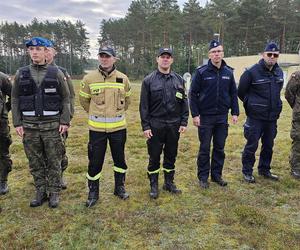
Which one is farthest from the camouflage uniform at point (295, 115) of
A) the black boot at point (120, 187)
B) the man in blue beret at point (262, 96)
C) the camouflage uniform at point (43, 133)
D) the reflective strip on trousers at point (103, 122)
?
the camouflage uniform at point (43, 133)

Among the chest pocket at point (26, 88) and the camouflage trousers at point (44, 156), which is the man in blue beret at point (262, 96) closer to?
the camouflage trousers at point (44, 156)

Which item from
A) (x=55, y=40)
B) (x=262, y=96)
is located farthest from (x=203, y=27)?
(x=262, y=96)

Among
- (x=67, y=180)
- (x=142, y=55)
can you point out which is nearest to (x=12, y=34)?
(x=142, y=55)

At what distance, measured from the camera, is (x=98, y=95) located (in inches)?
169

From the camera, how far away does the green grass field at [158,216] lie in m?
3.61

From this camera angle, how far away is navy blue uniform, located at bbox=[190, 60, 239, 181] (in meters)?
4.90

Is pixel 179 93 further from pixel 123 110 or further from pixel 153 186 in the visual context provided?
pixel 153 186

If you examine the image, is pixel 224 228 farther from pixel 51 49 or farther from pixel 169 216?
pixel 51 49

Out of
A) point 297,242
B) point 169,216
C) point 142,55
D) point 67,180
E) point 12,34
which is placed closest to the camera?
point 297,242

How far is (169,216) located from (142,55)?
53577 mm

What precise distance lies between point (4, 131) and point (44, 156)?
80cm

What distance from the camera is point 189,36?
5153 cm

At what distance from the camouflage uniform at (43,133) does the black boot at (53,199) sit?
0.04 metres

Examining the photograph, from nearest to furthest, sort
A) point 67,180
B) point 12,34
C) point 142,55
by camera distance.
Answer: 1. point 67,180
2. point 142,55
3. point 12,34
